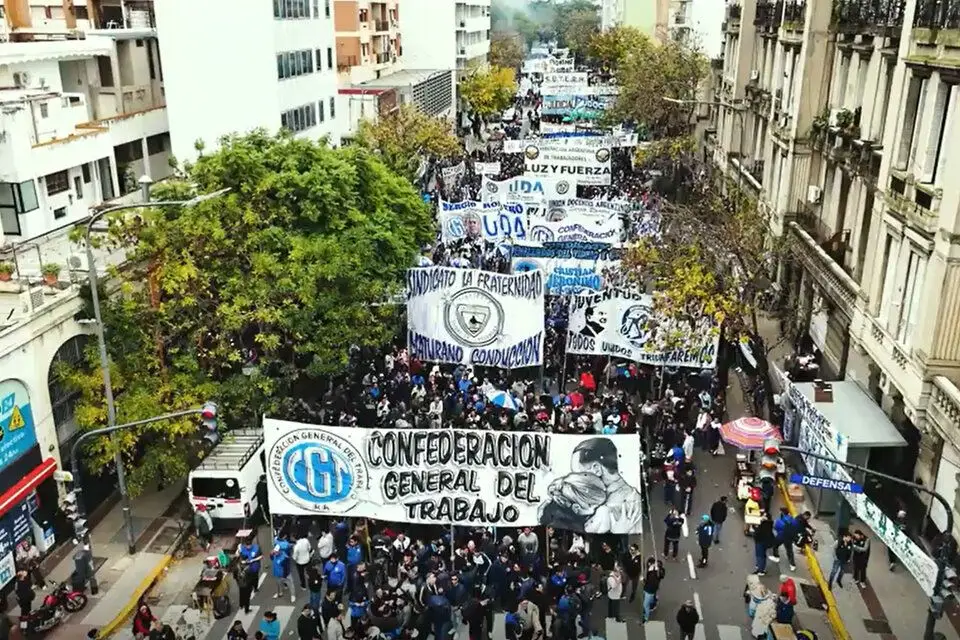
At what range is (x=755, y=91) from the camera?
4200 centimetres

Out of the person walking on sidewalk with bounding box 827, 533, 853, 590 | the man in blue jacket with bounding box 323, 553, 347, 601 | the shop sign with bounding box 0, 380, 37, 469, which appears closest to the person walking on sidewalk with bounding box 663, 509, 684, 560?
the person walking on sidewalk with bounding box 827, 533, 853, 590

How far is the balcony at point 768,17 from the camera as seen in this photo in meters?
38.8

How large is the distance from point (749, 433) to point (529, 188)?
1968 centimetres

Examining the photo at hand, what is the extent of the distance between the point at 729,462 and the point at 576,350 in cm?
546

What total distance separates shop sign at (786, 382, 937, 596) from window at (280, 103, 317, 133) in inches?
1067

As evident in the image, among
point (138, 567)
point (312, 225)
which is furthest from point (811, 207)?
point (138, 567)

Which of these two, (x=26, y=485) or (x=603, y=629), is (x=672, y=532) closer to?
(x=603, y=629)

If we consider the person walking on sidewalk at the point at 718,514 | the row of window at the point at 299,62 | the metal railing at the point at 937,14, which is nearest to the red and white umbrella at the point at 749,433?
the person walking on sidewalk at the point at 718,514

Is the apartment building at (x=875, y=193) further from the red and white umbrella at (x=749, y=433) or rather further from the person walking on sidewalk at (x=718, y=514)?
the person walking on sidewalk at (x=718, y=514)

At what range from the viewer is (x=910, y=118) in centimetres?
2158

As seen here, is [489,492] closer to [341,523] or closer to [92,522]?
[341,523]

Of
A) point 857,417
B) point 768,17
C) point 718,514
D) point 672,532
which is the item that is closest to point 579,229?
point 768,17

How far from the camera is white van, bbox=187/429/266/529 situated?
20938mm

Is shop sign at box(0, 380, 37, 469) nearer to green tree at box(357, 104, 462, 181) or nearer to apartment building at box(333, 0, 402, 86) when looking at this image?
green tree at box(357, 104, 462, 181)
